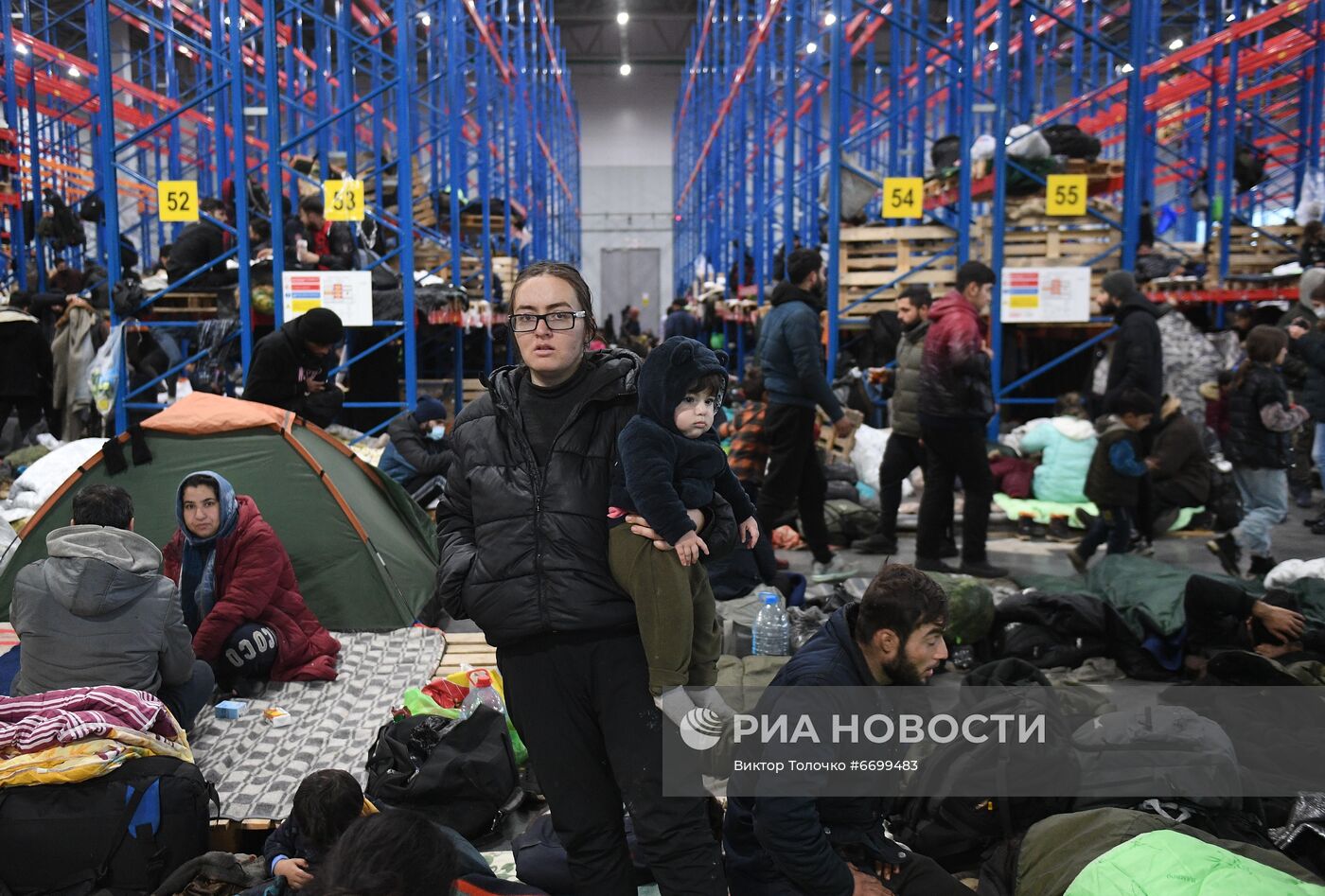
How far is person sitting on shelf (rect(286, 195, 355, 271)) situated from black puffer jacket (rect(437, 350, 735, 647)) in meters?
6.04

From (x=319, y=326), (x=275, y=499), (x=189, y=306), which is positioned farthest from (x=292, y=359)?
(x=189, y=306)

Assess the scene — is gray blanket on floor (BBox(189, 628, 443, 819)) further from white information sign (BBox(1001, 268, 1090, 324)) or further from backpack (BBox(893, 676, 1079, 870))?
white information sign (BBox(1001, 268, 1090, 324))

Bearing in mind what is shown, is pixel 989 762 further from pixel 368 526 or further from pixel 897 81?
pixel 897 81

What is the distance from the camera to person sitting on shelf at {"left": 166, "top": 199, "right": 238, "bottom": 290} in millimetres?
7953

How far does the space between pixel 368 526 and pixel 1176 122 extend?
14667mm

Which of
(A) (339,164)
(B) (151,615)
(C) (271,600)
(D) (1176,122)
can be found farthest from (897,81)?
(B) (151,615)

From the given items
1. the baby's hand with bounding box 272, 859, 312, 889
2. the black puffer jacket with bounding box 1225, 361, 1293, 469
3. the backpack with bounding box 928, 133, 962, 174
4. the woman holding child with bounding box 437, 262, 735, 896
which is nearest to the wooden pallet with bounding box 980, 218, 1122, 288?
the backpack with bounding box 928, 133, 962, 174

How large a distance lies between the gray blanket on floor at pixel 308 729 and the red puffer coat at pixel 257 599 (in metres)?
0.10

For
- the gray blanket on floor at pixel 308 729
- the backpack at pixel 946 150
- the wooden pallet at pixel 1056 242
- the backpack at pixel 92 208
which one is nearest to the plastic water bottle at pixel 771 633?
the gray blanket on floor at pixel 308 729

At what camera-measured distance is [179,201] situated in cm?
745

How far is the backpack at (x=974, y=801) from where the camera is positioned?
118 inches

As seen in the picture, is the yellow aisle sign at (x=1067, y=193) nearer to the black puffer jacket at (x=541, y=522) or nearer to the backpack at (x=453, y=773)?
the backpack at (x=453, y=773)

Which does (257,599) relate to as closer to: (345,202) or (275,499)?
(275,499)

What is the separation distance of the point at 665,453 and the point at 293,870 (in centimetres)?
143
